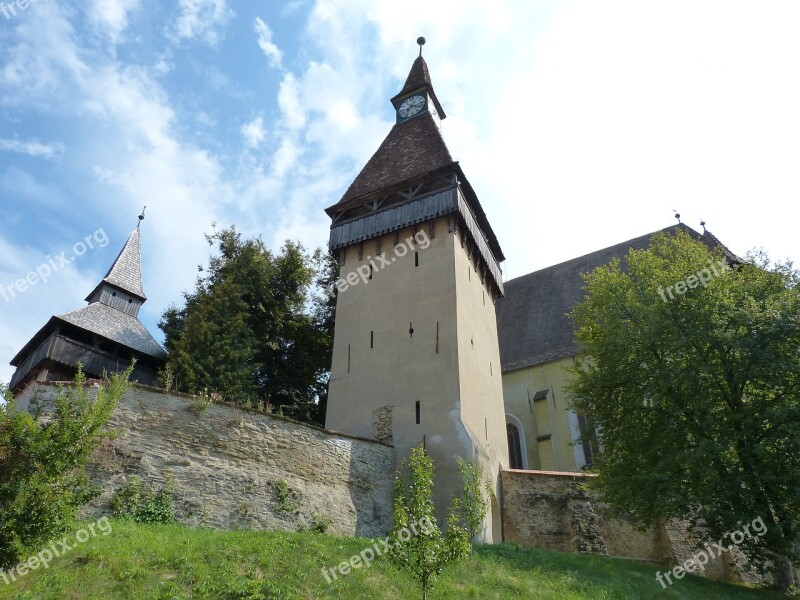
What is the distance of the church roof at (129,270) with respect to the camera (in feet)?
87.8

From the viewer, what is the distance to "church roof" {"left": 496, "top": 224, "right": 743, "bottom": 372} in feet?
80.7

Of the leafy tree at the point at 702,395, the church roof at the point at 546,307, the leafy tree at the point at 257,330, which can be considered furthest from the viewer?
the church roof at the point at 546,307

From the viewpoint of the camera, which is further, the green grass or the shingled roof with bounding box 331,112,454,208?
the shingled roof with bounding box 331,112,454,208

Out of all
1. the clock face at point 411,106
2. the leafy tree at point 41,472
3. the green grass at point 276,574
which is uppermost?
the clock face at point 411,106

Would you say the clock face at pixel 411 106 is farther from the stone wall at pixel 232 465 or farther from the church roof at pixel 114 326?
the stone wall at pixel 232 465

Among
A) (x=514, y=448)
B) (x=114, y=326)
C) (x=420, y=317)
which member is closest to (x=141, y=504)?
(x=420, y=317)

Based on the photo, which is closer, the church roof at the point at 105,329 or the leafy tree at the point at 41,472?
the leafy tree at the point at 41,472

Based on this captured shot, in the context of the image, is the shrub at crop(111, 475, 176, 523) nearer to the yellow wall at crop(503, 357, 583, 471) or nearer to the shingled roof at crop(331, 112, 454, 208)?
the shingled roof at crop(331, 112, 454, 208)

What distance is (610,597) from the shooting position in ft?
34.0

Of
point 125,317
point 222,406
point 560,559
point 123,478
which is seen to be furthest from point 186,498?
point 125,317

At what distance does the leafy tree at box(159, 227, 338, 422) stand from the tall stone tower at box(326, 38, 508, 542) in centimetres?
394

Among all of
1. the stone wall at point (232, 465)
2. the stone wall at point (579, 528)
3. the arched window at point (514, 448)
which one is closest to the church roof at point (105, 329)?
the stone wall at point (232, 465)

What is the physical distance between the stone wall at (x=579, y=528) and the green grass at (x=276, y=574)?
8.72 ft

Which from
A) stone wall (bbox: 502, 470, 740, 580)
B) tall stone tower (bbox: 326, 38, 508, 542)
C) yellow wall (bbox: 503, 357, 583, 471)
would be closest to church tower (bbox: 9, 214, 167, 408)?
tall stone tower (bbox: 326, 38, 508, 542)
